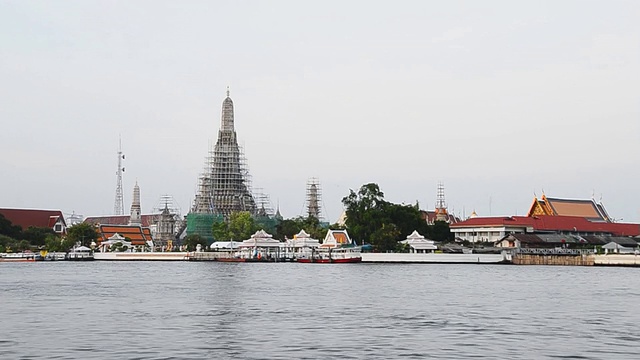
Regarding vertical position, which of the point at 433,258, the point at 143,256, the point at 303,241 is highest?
the point at 303,241

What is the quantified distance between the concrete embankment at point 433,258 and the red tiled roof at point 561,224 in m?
20.3

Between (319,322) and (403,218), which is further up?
(403,218)

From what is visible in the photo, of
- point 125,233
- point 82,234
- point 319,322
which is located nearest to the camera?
point 319,322

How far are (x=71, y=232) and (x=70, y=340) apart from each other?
340 feet

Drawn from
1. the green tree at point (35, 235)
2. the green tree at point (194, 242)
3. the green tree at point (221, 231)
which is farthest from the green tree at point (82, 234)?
the green tree at point (221, 231)

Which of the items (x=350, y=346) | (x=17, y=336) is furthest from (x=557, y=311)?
(x=17, y=336)

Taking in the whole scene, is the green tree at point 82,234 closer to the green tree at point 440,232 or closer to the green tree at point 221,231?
the green tree at point 221,231

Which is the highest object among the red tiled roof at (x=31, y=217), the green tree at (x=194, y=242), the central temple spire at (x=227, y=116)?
the central temple spire at (x=227, y=116)

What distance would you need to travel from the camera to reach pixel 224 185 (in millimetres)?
151375

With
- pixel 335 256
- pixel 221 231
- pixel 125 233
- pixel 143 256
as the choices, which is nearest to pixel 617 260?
pixel 335 256

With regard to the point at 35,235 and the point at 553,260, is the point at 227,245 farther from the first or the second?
the point at 553,260

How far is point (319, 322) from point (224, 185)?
12222 centimetres

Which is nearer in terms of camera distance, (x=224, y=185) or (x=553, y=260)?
(x=553, y=260)

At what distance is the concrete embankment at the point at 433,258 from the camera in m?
97.0
